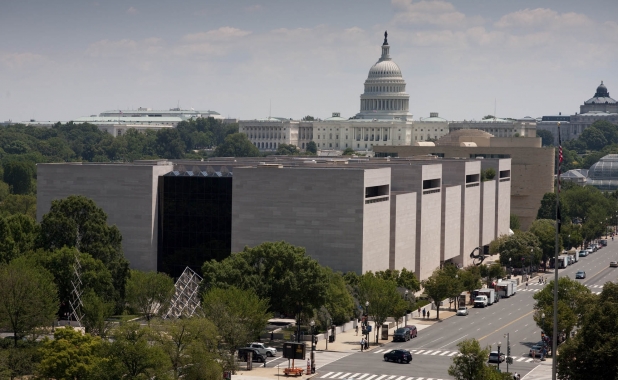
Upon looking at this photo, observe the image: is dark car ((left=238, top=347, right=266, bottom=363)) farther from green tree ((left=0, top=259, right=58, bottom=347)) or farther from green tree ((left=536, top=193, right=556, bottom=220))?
green tree ((left=536, top=193, right=556, bottom=220))

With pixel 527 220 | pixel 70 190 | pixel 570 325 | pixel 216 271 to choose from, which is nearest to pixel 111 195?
pixel 70 190

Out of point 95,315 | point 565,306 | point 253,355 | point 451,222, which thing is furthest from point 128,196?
point 565,306

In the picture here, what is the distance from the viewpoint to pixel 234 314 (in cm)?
6556

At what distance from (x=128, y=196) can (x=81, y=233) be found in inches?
470

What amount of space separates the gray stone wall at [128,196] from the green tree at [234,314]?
21.1 m

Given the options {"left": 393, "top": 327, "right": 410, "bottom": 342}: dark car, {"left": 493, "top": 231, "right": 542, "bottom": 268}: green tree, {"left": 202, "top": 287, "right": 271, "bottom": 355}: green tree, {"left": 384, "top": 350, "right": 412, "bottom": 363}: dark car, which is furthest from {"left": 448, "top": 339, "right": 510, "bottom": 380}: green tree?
{"left": 493, "top": 231, "right": 542, "bottom": 268}: green tree

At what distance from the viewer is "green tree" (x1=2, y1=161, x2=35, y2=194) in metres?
158

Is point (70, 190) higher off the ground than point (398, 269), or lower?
higher

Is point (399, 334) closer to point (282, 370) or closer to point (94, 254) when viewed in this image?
point (282, 370)

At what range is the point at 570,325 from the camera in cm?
7019

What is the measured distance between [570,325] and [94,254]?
30462 millimetres

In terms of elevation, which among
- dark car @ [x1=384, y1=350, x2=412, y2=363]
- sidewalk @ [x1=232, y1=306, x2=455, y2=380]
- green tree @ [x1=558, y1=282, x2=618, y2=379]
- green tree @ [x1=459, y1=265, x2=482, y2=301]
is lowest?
sidewalk @ [x1=232, y1=306, x2=455, y2=380]

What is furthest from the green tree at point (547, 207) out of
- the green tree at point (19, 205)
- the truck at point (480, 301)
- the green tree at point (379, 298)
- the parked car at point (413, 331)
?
the parked car at point (413, 331)

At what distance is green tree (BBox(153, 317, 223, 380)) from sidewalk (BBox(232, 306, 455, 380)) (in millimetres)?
6540
